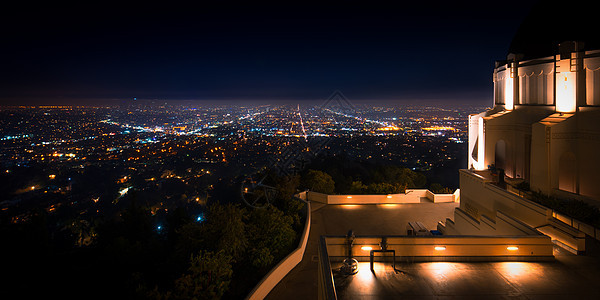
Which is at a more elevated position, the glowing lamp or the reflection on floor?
the glowing lamp

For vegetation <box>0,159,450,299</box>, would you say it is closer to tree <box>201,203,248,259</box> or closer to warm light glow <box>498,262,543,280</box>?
tree <box>201,203,248,259</box>

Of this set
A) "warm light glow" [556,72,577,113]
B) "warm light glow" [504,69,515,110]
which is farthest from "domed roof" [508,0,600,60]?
"warm light glow" [504,69,515,110]

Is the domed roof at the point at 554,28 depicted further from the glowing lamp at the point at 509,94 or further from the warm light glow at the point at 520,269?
the warm light glow at the point at 520,269

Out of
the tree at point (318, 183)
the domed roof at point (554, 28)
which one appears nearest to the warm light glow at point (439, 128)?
the tree at point (318, 183)

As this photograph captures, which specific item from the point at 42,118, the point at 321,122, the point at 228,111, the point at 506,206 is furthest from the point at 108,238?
the point at 228,111

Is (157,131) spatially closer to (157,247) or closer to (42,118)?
(42,118)

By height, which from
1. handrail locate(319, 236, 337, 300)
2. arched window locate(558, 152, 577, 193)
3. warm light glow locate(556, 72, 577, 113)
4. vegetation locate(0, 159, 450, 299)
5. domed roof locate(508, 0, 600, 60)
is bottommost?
vegetation locate(0, 159, 450, 299)
